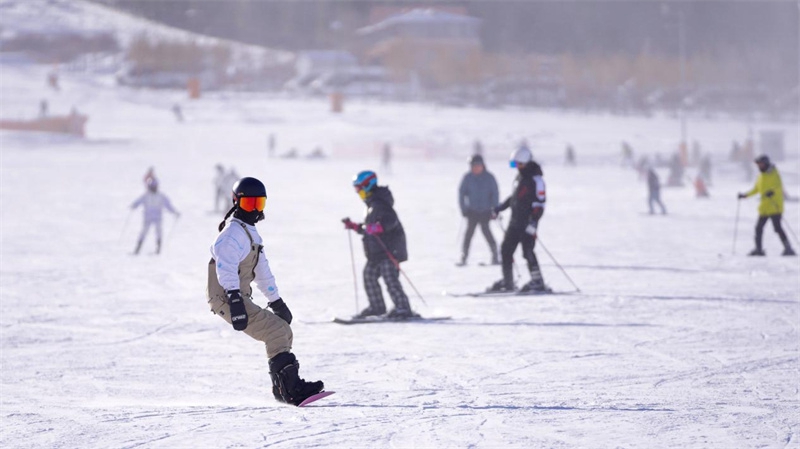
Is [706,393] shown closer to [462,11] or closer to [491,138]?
[491,138]

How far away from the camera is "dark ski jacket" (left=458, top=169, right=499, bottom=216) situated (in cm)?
1364

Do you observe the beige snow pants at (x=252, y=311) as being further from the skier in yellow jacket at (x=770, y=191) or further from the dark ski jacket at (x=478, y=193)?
the skier in yellow jacket at (x=770, y=191)

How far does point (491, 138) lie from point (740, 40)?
51155mm

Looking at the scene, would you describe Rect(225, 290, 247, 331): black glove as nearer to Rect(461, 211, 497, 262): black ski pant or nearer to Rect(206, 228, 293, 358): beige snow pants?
Rect(206, 228, 293, 358): beige snow pants

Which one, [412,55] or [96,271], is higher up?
[412,55]

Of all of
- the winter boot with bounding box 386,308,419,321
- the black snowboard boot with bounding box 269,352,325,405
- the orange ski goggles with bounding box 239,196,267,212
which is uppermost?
the orange ski goggles with bounding box 239,196,267,212

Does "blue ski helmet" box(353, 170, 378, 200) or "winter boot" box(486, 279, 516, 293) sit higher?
"blue ski helmet" box(353, 170, 378, 200)

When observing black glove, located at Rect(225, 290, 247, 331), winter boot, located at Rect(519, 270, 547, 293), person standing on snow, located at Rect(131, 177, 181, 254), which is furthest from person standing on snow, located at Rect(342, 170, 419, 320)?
person standing on snow, located at Rect(131, 177, 181, 254)

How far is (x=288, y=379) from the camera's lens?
6.02 m

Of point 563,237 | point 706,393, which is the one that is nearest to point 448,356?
point 706,393

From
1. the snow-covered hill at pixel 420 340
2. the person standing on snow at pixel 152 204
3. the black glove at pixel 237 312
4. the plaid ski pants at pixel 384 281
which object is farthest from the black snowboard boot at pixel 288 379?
the person standing on snow at pixel 152 204

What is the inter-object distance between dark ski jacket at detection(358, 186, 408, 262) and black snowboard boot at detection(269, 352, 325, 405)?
9.28 feet

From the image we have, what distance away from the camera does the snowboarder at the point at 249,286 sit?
18.5 ft

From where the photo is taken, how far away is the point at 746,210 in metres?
23.5
